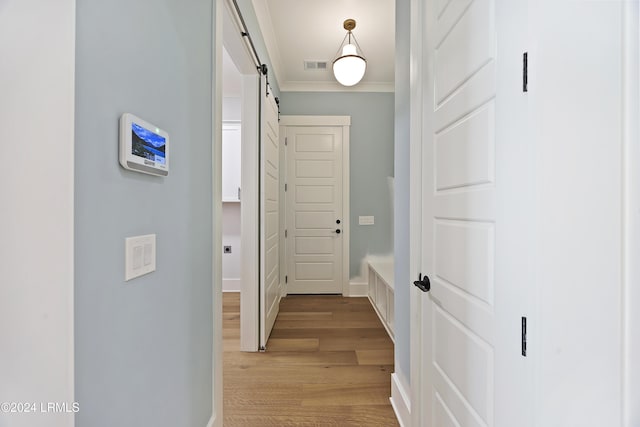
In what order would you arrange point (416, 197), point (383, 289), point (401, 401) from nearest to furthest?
point (416, 197)
point (401, 401)
point (383, 289)

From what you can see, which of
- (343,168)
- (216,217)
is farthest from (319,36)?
(216,217)

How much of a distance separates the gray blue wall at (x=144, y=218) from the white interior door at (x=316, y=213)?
9.02ft

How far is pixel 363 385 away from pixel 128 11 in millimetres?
2250

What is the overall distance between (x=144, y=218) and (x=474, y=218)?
3.18 ft

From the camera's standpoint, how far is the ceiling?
2.59 meters

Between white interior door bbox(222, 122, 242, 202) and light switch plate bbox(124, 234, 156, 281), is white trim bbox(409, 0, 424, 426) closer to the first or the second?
light switch plate bbox(124, 234, 156, 281)

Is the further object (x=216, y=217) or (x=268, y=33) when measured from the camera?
(x=268, y=33)

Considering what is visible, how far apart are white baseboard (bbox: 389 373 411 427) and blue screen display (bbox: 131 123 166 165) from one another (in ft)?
5.39

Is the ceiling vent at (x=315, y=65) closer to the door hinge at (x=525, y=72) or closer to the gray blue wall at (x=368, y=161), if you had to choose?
the gray blue wall at (x=368, y=161)

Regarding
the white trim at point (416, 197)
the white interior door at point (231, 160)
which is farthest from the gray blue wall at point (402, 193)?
the white interior door at point (231, 160)

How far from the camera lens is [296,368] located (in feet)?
7.43

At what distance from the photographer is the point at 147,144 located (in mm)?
845

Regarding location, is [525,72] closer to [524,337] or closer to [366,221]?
[524,337]

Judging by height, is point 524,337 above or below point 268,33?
below
